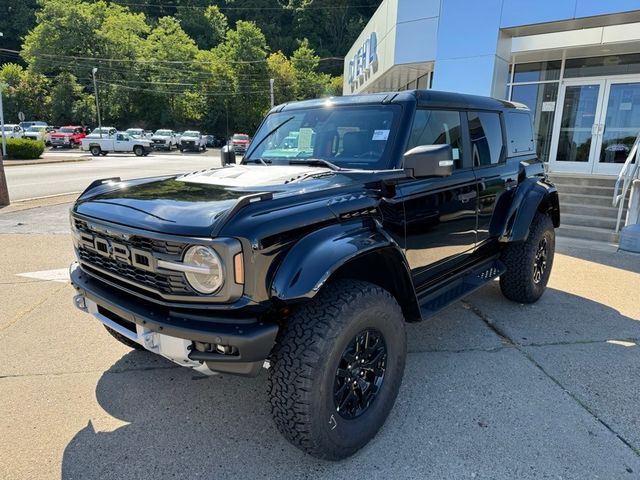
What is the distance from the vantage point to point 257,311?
2.12m

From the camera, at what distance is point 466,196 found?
353 cm

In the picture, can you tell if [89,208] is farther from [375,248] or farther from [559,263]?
[559,263]

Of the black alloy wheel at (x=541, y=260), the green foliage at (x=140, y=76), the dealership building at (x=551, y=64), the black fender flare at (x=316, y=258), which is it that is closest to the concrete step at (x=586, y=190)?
the dealership building at (x=551, y=64)

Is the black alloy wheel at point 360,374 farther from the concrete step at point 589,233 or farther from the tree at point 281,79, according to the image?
the tree at point 281,79

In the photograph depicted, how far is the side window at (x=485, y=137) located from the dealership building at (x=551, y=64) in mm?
6492

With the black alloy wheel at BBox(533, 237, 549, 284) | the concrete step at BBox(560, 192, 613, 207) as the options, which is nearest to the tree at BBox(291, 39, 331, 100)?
the concrete step at BBox(560, 192, 613, 207)

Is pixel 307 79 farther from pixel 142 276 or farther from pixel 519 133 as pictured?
pixel 142 276

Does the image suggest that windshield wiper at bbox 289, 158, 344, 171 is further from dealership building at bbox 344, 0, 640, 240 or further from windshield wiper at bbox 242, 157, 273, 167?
dealership building at bbox 344, 0, 640, 240

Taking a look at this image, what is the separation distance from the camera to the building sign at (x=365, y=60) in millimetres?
16967

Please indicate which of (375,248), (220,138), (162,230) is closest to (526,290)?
(375,248)

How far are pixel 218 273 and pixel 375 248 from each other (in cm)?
85

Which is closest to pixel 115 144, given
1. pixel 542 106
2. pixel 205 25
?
pixel 542 106

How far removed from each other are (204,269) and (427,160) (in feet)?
4.75

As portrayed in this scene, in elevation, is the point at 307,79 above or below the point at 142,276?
above
